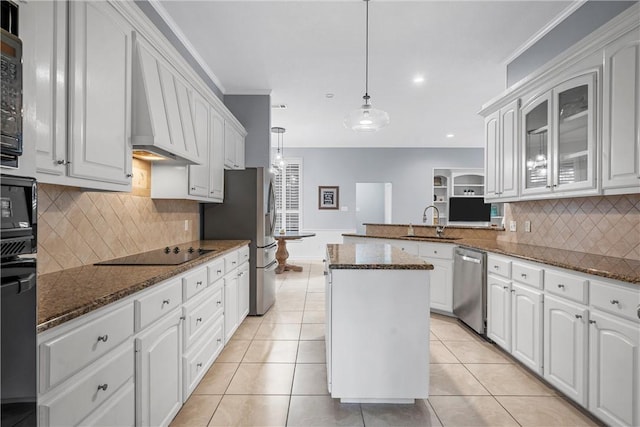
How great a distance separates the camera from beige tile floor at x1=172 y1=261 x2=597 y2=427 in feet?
6.26

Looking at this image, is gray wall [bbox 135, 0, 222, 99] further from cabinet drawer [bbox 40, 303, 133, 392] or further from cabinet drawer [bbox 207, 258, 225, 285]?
cabinet drawer [bbox 40, 303, 133, 392]

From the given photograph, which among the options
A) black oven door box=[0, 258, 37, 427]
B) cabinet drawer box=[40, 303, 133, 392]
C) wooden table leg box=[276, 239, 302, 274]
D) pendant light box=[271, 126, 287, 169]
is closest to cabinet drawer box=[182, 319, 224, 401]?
cabinet drawer box=[40, 303, 133, 392]

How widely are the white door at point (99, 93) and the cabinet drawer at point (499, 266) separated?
2870mm

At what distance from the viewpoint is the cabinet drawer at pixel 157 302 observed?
1.49 m

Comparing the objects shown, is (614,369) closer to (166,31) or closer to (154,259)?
(154,259)

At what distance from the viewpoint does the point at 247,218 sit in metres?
3.78

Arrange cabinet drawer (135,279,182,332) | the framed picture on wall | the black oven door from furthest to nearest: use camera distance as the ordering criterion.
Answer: the framed picture on wall
cabinet drawer (135,279,182,332)
the black oven door

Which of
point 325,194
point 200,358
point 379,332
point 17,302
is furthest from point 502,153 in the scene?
point 325,194

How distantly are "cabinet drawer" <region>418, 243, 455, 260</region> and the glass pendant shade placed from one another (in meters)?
1.71

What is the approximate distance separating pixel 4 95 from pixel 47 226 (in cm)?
122

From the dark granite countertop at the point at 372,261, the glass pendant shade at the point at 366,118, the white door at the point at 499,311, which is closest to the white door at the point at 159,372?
the dark granite countertop at the point at 372,261

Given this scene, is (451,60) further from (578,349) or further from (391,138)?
(391,138)

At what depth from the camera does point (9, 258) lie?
71 cm

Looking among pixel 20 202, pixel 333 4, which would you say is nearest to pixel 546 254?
pixel 333 4
